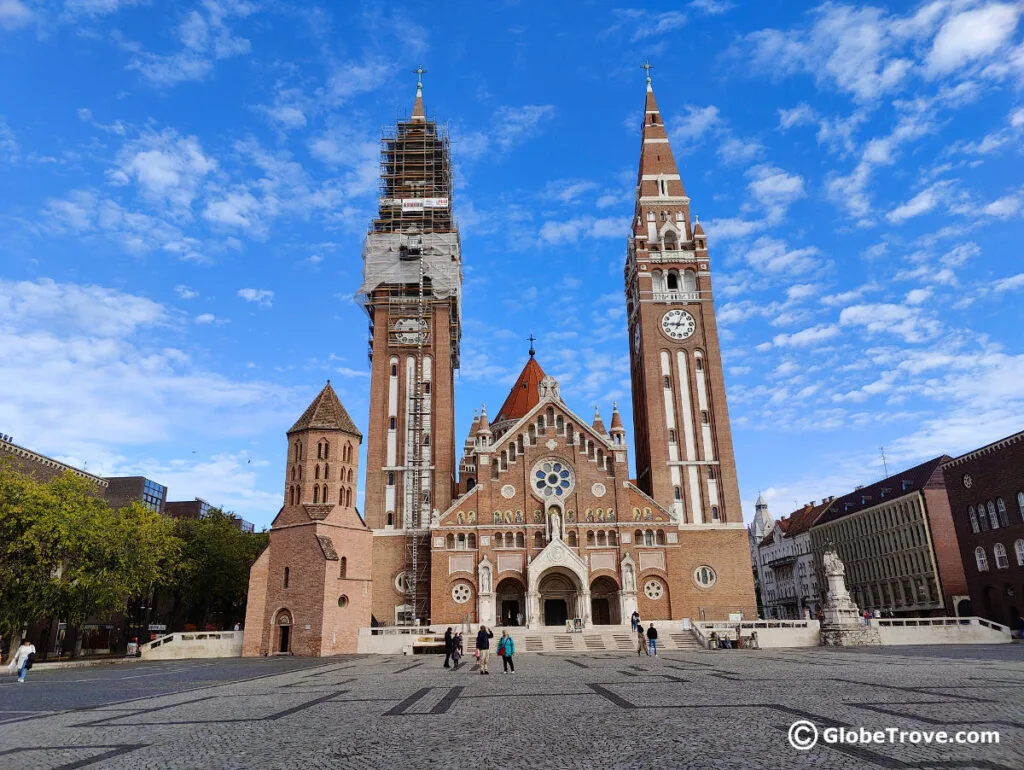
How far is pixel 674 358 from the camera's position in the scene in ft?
190

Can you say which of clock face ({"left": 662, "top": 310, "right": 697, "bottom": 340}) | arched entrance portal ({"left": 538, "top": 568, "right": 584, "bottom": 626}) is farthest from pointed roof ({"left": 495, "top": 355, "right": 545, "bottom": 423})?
arched entrance portal ({"left": 538, "top": 568, "right": 584, "bottom": 626})

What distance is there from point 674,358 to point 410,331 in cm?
2226

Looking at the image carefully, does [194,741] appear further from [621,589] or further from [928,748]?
[621,589]

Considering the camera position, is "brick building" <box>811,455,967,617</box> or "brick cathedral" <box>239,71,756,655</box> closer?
"brick cathedral" <box>239,71,756,655</box>

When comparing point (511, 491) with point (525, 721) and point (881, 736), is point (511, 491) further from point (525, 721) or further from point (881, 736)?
point (881, 736)

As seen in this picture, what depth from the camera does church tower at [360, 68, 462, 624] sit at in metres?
53.7

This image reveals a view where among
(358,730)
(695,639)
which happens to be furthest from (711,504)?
(358,730)

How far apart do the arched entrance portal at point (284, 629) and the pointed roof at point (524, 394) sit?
31798mm

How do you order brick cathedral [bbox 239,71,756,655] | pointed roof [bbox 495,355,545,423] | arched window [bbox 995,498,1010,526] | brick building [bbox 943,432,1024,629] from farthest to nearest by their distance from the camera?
pointed roof [bbox 495,355,545,423] → arched window [bbox 995,498,1010,526] → brick building [bbox 943,432,1024,629] → brick cathedral [bbox 239,71,756,655]

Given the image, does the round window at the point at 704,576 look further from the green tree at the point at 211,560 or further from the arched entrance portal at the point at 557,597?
the green tree at the point at 211,560

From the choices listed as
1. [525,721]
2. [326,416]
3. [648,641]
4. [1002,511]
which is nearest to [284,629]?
[326,416]

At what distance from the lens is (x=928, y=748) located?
7668 mm

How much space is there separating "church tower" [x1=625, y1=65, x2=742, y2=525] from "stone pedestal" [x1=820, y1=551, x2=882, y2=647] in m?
12.6

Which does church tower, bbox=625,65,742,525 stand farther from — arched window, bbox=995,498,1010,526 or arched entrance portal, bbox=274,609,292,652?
arched entrance portal, bbox=274,609,292,652
